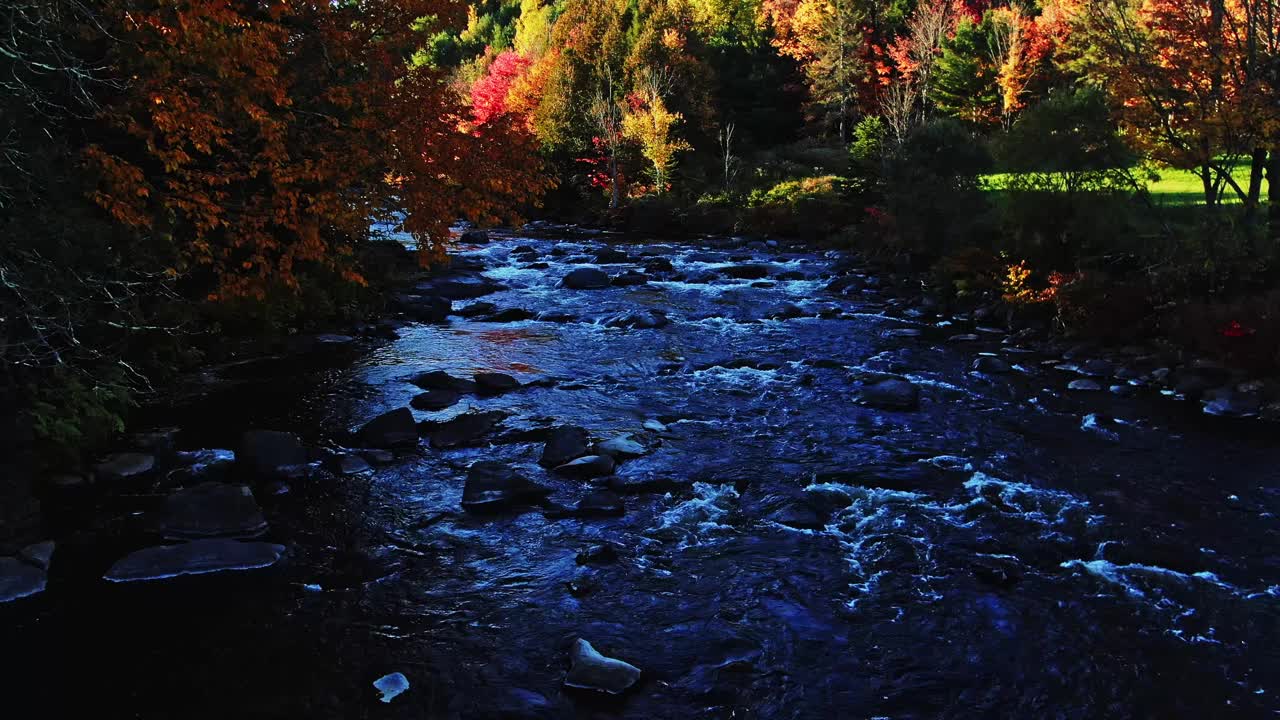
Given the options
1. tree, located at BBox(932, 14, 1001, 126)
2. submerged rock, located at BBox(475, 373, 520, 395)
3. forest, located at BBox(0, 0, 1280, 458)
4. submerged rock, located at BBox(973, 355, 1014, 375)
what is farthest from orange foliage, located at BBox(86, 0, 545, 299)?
tree, located at BBox(932, 14, 1001, 126)

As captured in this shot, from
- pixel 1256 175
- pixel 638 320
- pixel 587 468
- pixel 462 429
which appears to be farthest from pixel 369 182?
pixel 1256 175

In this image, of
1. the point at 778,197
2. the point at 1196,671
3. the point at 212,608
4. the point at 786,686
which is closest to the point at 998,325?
the point at 1196,671

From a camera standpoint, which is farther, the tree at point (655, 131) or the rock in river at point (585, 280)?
the tree at point (655, 131)

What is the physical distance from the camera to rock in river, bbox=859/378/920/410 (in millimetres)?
14047

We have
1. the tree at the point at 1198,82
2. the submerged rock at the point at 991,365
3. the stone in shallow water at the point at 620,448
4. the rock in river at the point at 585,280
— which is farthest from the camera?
the rock in river at the point at 585,280

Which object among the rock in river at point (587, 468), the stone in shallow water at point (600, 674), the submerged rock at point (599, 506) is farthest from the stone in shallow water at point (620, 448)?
the stone in shallow water at point (600, 674)

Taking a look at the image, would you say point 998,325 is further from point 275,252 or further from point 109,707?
point 109,707

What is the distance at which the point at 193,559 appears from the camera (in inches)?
335

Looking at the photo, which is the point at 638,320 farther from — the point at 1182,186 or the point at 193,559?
the point at 1182,186

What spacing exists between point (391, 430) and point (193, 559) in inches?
157

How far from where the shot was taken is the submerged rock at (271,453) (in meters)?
10.8

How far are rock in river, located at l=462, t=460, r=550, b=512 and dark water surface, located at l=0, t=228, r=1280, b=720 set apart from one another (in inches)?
10.7

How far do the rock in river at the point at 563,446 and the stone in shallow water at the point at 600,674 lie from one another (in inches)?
174

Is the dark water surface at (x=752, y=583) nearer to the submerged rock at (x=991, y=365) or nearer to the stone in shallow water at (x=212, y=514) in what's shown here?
the stone in shallow water at (x=212, y=514)
